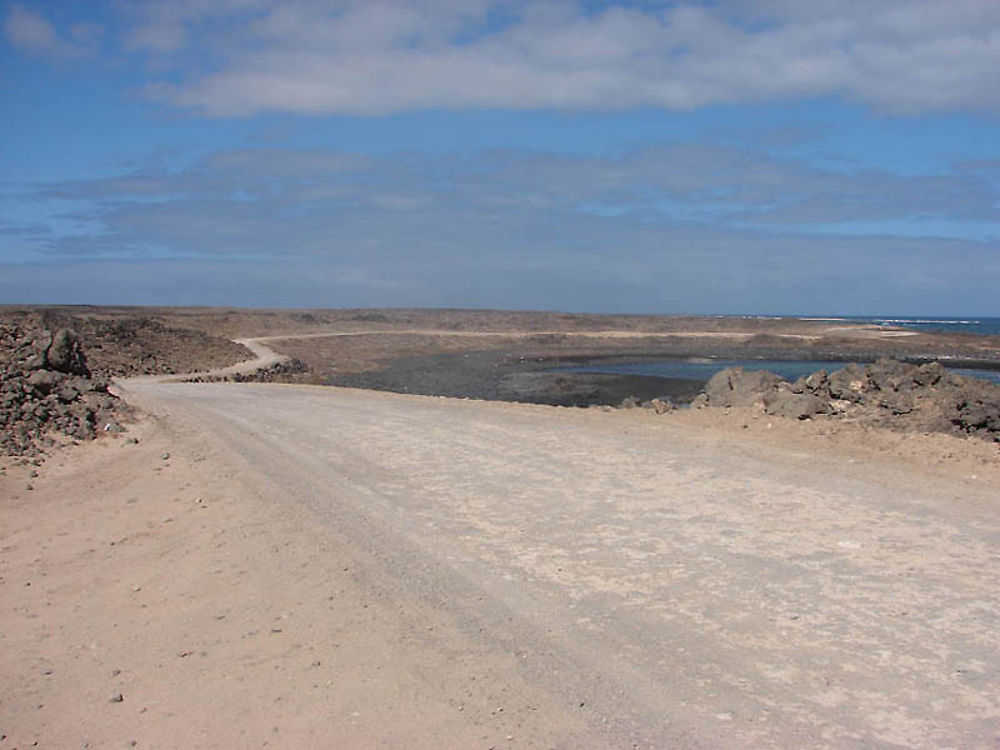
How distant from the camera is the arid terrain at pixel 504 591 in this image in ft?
13.7

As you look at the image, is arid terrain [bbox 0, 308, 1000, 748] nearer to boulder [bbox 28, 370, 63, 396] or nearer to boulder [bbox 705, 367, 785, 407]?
boulder [bbox 28, 370, 63, 396]

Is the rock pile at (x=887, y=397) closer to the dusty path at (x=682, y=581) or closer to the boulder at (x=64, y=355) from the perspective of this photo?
the dusty path at (x=682, y=581)

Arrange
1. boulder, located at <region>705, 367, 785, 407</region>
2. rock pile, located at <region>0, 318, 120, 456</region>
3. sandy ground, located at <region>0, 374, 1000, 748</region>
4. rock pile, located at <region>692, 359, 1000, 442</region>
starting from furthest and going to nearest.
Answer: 1. boulder, located at <region>705, 367, 785, 407</region>
2. rock pile, located at <region>692, 359, 1000, 442</region>
3. rock pile, located at <region>0, 318, 120, 456</region>
4. sandy ground, located at <region>0, 374, 1000, 748</region>

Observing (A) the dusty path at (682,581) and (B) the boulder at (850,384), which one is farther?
(B) the boulder at (850,384)

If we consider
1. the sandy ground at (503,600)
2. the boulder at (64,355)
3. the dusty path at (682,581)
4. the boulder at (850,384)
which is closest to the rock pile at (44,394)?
the boulder at (64,355)

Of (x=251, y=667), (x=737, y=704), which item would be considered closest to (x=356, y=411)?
(x=251, y=667)

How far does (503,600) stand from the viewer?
5746 mm

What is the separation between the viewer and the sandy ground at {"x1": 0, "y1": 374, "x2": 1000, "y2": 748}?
164 inches

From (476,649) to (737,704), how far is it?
1.53 m

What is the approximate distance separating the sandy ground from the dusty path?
0.08ft

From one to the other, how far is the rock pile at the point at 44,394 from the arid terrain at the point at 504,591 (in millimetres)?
472

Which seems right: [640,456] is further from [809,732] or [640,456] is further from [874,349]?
[874,349]

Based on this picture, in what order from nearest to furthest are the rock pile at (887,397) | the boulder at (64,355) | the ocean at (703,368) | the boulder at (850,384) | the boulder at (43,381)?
the boulder at (43,381), the rock pile at (887,397), the boulder at (64,355), the boulder at (850,384), the ocean at (703,368)

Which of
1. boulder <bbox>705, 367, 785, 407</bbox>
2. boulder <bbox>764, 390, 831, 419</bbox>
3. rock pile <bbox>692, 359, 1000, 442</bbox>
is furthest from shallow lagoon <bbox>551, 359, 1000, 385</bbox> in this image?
boulder <bbox>764, 390, 831, 419</bbox>
